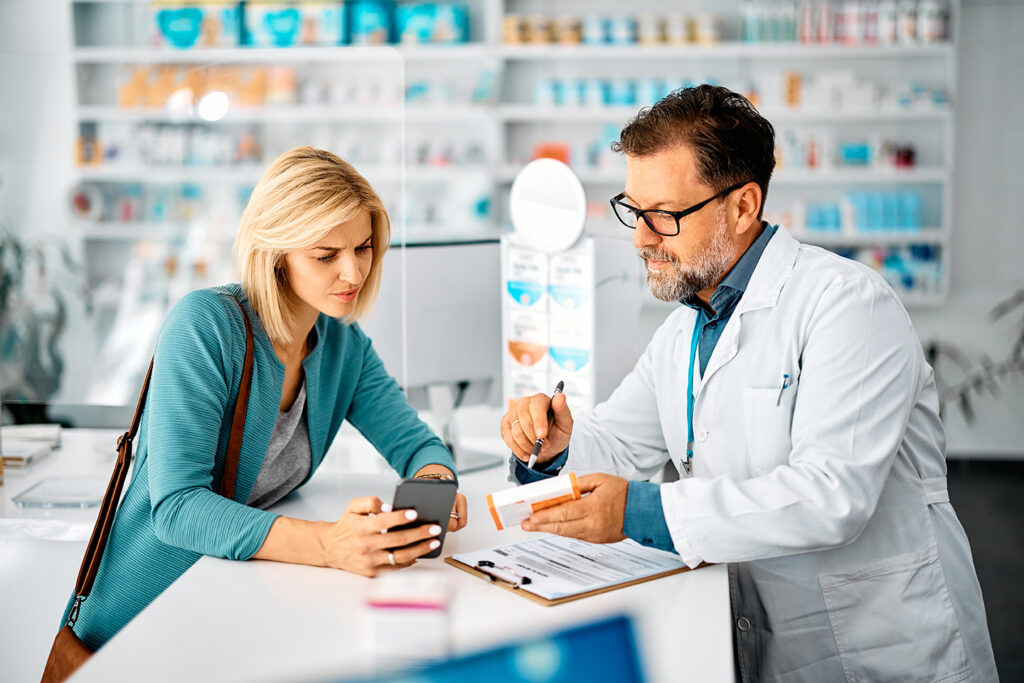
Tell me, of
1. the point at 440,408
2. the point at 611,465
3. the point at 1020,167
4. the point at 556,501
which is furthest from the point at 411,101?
the point at 556,501

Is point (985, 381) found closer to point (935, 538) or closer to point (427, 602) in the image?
point (935, 538)

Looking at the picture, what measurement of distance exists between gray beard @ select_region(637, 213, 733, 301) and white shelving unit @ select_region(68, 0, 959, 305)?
3.45m

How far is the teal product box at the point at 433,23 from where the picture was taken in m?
5.25

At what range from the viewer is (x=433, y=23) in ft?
17.3

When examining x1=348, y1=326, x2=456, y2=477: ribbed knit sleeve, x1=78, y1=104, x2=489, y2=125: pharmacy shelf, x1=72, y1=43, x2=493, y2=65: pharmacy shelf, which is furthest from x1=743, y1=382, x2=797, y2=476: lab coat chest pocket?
x1=78, y1=104, x2=489, y2=125: pharmacy shelf

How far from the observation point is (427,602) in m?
1.29

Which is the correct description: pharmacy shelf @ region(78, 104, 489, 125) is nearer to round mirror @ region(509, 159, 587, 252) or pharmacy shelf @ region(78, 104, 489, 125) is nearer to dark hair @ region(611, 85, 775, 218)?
round mirror @ region(509, 159, 587, 252)

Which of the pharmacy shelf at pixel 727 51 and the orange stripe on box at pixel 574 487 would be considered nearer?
the orange stripe on box at pixel 574 487

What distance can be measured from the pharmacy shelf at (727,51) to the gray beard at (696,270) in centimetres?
371

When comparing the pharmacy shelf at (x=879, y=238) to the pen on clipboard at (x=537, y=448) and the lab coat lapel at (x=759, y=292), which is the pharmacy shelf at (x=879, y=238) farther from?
the pen on clipboard at (x=537, y=448)

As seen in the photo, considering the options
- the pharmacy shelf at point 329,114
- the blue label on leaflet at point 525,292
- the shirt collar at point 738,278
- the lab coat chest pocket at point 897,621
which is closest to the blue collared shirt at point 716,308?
the shirt collar at point 738,278

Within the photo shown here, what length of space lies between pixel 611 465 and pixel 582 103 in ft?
12.3

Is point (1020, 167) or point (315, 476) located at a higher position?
point (1020, 167)

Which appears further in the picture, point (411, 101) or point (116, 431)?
point (411, 101)
